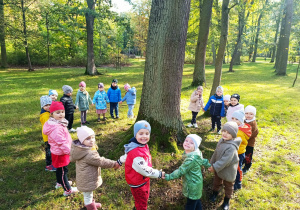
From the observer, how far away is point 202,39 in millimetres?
12367

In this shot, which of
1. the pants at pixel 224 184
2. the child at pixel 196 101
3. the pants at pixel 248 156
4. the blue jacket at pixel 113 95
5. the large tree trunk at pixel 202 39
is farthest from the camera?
the large tree trunk at pixel 202 39

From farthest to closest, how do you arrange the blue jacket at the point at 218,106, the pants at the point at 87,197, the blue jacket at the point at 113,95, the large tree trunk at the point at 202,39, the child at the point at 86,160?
the large tree trunk at the point at 202,39 < the blue jacket at the point at 113,95 < the blue jacket at the point at 218,106 < the pants at the point at 87,197 < the child at the point at 86,160

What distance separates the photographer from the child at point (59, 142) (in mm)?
3514

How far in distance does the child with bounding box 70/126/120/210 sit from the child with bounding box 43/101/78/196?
699 millimetres

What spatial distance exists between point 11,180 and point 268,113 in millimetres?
10248

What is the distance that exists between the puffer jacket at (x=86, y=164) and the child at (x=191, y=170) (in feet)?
3.64

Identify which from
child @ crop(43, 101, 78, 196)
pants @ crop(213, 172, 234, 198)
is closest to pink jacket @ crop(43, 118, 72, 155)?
child @ crop(43, 101, 78, 196)

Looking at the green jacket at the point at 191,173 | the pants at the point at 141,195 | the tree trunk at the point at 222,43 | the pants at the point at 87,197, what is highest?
the tree trunk at the point at 222,43

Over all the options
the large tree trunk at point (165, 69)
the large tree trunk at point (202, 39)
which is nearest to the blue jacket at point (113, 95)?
the large tree trunk at point (165, 69)

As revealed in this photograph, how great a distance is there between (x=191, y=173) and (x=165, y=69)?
2.40m

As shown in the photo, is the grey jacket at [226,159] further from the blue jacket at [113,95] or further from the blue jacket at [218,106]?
the blue jacket at [113,95]

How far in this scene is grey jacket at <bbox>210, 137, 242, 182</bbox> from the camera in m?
3.18

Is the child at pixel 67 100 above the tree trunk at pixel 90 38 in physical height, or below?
below

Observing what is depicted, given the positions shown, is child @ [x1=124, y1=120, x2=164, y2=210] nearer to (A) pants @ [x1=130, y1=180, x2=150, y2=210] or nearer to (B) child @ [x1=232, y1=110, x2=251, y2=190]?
(A) pants @ [x1=130, y1=180, x2=150, y2=210]
